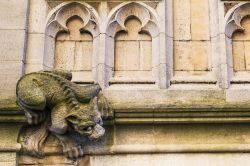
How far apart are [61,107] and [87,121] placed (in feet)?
0.91

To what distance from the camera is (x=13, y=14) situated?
6.56 m

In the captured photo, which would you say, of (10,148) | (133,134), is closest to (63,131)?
(10,148)

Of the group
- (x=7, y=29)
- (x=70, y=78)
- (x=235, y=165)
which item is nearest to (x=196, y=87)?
(x=235, y=165)

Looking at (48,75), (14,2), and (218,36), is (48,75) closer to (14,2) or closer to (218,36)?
(14,2)

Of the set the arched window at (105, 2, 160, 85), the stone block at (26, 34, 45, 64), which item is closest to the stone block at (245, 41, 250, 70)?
the arched window at (105, 2, 160, 85)

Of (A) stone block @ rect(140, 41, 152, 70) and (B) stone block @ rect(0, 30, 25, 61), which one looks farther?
(A) stone block @ rect(140, 41, 152, 70)

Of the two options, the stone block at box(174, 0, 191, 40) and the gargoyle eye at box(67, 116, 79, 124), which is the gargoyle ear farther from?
the stone block at box(174, 0, 191, 40)

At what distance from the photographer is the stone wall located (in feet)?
19.9

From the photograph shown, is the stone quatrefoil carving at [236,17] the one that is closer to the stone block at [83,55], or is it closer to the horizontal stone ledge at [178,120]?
the horizontal stone ledge at [178,120]

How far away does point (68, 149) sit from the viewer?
19.7 feet

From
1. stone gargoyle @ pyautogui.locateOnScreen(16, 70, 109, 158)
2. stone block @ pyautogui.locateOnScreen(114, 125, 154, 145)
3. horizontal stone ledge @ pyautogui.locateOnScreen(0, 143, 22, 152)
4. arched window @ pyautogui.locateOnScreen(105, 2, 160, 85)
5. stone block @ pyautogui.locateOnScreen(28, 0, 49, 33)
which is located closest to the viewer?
stone gargoyle @ pyautogui.locateOnScreen(16, 70, 109, 158)

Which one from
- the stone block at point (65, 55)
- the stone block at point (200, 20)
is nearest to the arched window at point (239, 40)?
the stone block at point (200, 20)

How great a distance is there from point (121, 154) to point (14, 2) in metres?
1.93

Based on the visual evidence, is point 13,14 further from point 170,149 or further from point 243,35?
point 243,35
